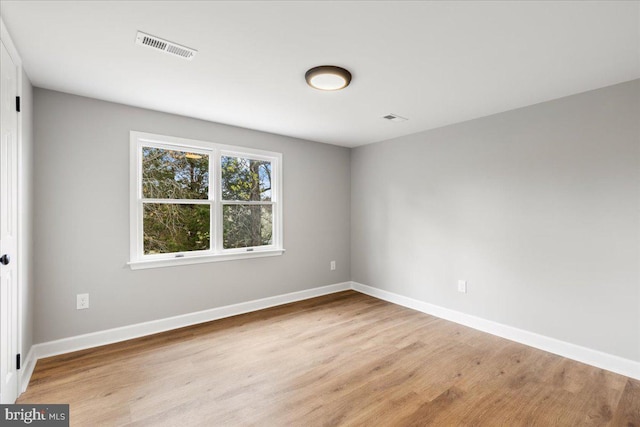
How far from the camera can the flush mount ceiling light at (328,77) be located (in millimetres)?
2227

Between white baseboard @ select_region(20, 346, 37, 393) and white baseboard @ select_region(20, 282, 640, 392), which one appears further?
white baseboard @ select_region(20, 282, 640, 392)

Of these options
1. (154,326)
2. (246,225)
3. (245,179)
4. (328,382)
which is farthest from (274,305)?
(328,382)

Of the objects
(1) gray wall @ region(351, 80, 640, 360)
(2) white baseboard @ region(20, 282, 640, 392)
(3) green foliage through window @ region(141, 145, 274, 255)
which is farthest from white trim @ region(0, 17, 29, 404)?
(1) gray wall @ region(351, 80, 640, 360)

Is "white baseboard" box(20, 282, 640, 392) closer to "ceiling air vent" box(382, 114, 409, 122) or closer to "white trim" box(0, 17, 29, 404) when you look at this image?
"white trim" box(0, 17, 29, 404)

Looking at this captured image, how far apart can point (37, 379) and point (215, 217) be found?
202cm

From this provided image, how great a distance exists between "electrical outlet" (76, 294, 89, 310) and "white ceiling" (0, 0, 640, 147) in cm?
188

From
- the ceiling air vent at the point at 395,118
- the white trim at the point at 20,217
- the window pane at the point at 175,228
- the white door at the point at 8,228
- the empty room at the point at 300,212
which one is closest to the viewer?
the white door at the point at 8,228

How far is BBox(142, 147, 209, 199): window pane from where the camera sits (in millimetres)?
3217

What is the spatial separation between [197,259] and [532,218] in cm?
358

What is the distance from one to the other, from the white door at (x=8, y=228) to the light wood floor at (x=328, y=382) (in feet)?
1.24

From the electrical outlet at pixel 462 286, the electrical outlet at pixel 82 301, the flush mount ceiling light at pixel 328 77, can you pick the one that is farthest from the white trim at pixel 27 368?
the electrical outlet at pixel 462 286

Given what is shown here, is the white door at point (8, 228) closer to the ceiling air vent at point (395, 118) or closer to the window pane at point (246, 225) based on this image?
the window pane at point (246, 225)

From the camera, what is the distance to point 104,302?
2.91 metres

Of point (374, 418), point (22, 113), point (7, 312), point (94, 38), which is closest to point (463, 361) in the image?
point (374, 418)
